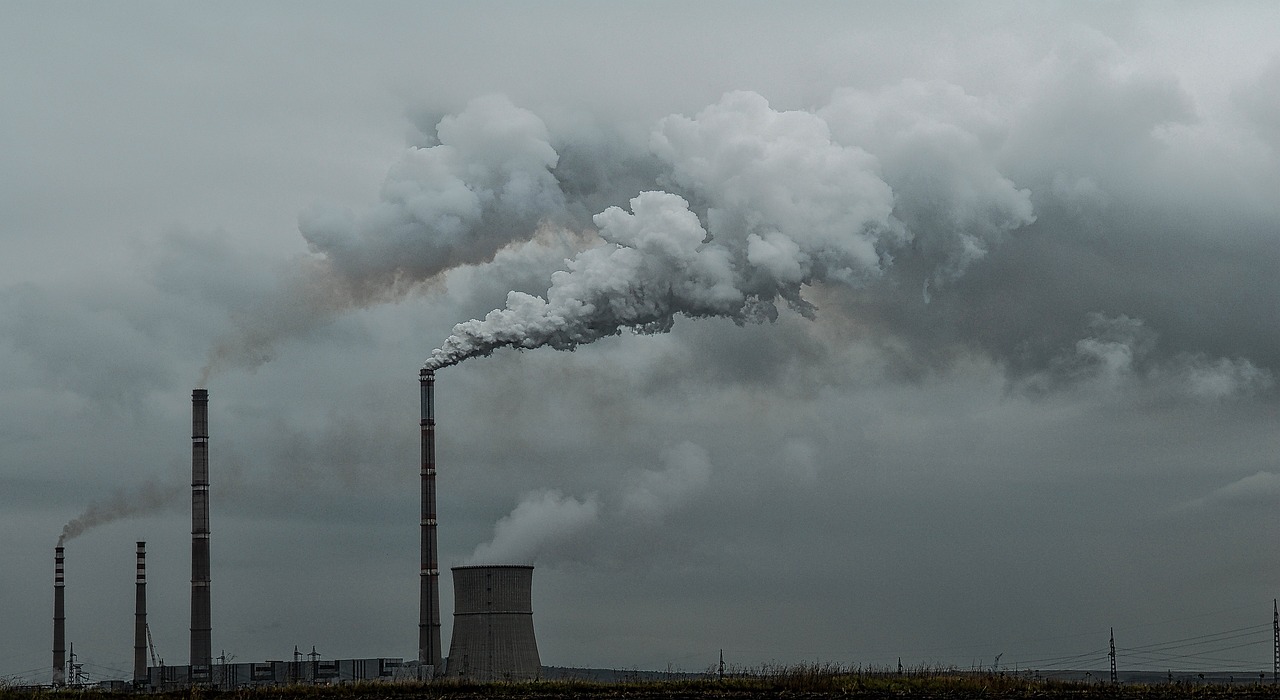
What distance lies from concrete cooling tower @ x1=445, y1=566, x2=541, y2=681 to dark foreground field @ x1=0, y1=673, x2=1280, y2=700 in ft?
66.3

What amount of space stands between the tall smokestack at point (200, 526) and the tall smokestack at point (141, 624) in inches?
173

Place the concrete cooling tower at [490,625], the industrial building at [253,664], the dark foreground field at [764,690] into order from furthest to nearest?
the industrial building at [253,664]
the concrete cooling tower at [490,625]
the dark foreground field at [764,690]

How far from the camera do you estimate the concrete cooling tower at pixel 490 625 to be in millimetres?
73500

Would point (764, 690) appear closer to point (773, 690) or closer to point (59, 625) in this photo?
point (773, 690)

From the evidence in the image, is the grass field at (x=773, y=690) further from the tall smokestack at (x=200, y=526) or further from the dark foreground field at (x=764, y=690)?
the tall smokestack at (x=200, y=526)

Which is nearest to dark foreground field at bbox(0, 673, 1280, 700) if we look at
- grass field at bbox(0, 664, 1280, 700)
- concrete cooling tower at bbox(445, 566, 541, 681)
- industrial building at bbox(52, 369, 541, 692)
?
grass field at bbox(0, 664, 1280, 700)

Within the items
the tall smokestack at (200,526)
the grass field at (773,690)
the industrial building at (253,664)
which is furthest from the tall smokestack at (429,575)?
the grass field at (773,690)

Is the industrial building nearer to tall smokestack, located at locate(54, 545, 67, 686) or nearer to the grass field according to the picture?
tall smokestack, located at locate(54, 545, 67, 686)

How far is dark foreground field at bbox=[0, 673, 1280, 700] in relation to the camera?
4666 centimetres

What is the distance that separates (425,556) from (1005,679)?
1714 inches

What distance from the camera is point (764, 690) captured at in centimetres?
4841

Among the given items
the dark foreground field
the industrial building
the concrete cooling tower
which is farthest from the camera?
the industrial building

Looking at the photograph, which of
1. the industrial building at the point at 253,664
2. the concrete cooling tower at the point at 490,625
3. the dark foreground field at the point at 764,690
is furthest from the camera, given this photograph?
the industrial building at the point at 253,664

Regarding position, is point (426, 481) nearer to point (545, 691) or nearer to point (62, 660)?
point (62, 660)
